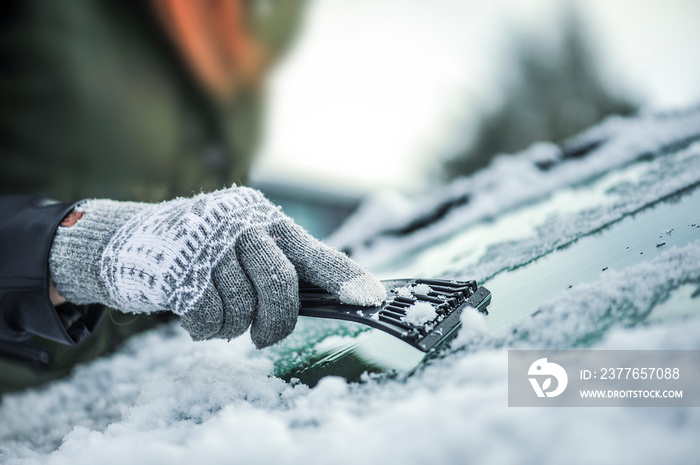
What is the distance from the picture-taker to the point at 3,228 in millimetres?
1039

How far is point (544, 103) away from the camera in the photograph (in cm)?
200

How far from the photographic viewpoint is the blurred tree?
1.98 m

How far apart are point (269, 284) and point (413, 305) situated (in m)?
0.23

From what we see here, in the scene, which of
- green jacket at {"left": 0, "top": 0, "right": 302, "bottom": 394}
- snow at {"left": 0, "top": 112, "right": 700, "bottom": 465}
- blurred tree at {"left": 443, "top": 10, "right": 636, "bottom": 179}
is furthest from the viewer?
blurred tree at {"left": 443, "top": 10, "right": 636, "bottom": 179}

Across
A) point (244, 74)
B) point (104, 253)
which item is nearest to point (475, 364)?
point (104, 253)

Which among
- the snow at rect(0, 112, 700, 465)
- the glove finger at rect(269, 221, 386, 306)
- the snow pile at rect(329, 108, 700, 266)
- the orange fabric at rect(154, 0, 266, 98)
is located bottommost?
the snow at rect(0, 112, 700, 465)

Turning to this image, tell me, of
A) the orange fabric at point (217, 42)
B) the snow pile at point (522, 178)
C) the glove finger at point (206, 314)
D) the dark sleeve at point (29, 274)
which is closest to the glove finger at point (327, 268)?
the glove finger at point (206, 314)

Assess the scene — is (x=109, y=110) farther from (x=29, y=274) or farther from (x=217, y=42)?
(x=29, y=274)

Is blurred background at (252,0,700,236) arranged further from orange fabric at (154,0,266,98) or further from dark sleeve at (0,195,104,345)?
dark sleeve at (0,195,104,345)

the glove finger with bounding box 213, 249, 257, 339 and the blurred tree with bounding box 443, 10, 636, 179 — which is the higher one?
the blurred tree with bounding box 443, 10, 636, 179

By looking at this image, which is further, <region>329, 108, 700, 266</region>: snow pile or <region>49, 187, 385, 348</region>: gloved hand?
<region>329, 108, 700, 266</region>: snow pile

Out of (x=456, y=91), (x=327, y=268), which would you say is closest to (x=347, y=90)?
(x=456, y=91)

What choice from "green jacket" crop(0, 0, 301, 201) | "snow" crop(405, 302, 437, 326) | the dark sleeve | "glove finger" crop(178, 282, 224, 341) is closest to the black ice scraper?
"snow" crop(405, 302, 437, 326)

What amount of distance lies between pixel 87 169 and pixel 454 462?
1.43m
